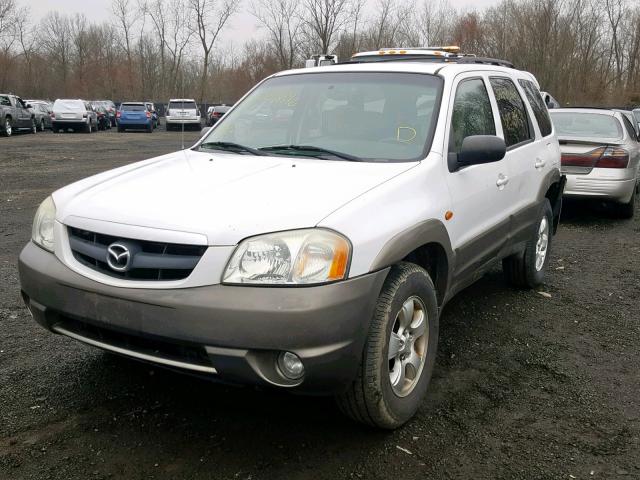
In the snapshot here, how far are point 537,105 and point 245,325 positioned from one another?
3.92 meters

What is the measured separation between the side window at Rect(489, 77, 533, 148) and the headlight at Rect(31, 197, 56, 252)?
9.72 feet

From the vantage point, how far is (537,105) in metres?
5.32

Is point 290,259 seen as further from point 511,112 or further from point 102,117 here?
point 102,117

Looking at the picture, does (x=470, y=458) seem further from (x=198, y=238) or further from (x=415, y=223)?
(x=198, y=238)

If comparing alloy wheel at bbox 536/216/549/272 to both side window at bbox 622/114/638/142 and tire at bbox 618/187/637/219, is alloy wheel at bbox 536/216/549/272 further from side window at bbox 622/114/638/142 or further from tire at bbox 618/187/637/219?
side window at bbox 622/114/638/142

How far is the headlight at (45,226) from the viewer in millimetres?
3045

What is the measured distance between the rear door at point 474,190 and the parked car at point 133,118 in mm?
33291

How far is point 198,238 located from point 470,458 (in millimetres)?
1573

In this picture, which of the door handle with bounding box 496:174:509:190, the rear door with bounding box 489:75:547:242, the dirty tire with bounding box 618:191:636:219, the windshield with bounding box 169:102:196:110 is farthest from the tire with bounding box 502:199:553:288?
the windshield with bounding box 169:102:196:110

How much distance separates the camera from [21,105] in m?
28.1

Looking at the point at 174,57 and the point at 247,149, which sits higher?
the point at 174,57

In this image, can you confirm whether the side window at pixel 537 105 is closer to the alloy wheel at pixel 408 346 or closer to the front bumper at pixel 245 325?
the alloy wheel at pixel 408 346

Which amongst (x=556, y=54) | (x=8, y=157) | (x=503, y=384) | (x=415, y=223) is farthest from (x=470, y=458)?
(x=556, y=54)

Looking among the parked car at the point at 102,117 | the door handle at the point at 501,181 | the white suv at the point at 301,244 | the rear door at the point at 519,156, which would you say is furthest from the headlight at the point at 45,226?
the parked car at the point at 102,117
